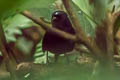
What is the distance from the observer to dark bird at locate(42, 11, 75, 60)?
0.63 m

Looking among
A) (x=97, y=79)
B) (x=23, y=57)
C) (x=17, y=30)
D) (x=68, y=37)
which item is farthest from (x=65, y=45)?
(x=97, y=79)

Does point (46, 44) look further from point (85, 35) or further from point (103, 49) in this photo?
point (103, 49)

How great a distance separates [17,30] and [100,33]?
0.53 m

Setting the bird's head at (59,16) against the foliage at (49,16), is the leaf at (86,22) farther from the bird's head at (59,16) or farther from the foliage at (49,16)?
the bird's head at (59,16)

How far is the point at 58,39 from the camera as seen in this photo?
626 millimetres

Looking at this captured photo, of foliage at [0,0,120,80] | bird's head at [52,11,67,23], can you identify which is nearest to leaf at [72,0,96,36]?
foliage at [0,0,120,80]

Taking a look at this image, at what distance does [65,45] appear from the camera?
63 centimetres

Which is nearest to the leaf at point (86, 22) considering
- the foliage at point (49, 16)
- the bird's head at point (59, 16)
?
the foliage at point (49, 16)

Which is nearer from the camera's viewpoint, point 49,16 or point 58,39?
point 58,39

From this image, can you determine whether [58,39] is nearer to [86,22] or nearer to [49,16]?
[86,22]

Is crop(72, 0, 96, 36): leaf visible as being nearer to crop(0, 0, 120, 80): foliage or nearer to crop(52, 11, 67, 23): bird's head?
crop(0, 0, 120, 80): foliage

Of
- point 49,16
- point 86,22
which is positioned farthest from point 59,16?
point 86,22

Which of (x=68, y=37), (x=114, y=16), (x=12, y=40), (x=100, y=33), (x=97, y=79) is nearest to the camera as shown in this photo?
(x=97, y=79)

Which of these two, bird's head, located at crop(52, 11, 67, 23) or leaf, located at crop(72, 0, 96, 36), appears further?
bird's head, located at crop(52, 11, 67, 23)
